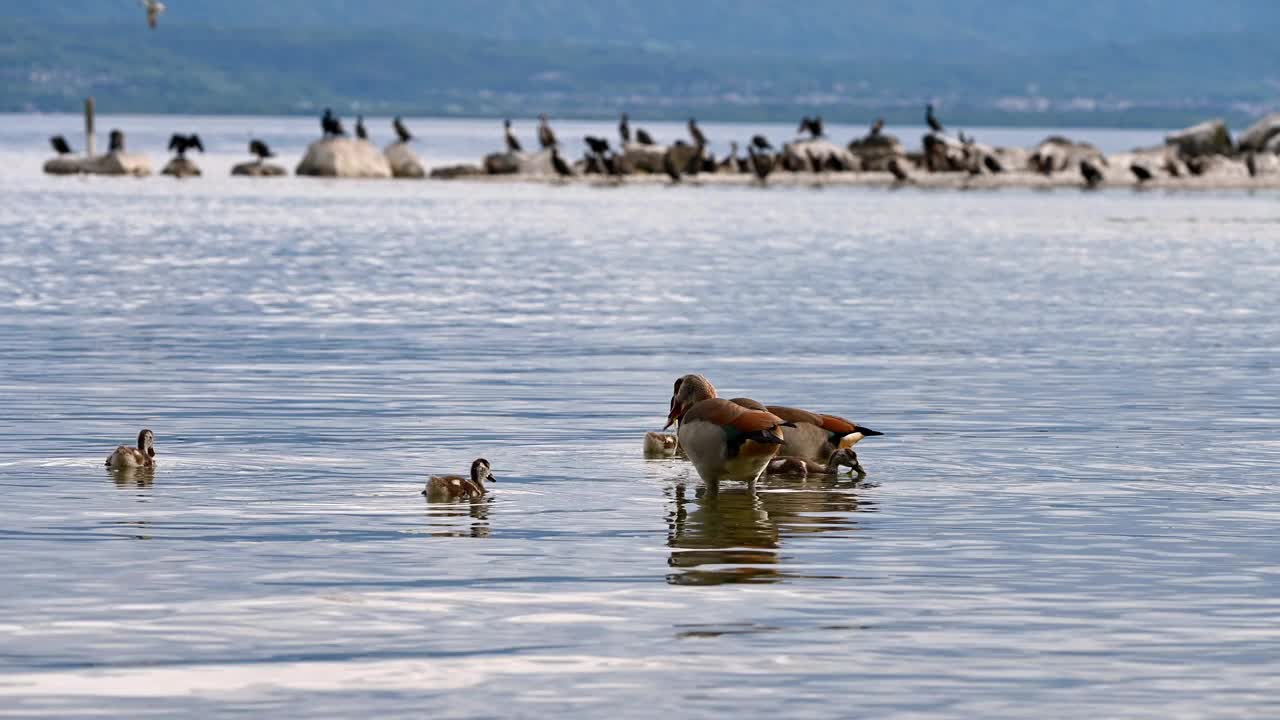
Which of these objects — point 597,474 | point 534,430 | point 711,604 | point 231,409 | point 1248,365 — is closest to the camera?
point 711,604

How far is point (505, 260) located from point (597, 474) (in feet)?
102

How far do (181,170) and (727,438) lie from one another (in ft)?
323

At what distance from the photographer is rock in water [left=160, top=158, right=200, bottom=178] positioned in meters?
113

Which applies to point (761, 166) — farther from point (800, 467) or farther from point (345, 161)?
point (800, 467)

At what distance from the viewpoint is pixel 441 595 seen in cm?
1316

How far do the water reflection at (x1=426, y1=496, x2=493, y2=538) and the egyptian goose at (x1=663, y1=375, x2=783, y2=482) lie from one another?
1.32m

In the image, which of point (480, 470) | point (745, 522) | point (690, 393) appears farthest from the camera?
point (690, 393)

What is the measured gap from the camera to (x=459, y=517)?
1596 centimetres

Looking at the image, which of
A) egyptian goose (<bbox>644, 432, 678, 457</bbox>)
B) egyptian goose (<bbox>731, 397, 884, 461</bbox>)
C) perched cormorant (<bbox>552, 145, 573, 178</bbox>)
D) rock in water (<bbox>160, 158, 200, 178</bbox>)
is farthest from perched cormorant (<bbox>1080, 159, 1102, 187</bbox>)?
egyptian goose (<bbox>731, 397, 884, 461</bbox>)

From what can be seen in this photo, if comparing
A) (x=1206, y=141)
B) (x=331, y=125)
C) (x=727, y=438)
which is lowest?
(x=727, y=438)

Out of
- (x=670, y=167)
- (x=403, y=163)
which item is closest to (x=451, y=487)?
(x=670, y=167)

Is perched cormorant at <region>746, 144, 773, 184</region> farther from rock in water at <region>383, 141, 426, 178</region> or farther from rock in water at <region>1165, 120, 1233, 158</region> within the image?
rock in water at <region>1165, 120, 1233, 158</region>

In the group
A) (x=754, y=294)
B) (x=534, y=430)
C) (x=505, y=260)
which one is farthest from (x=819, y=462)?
(x=505, y=260)

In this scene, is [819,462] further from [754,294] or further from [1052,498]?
[754,294]
